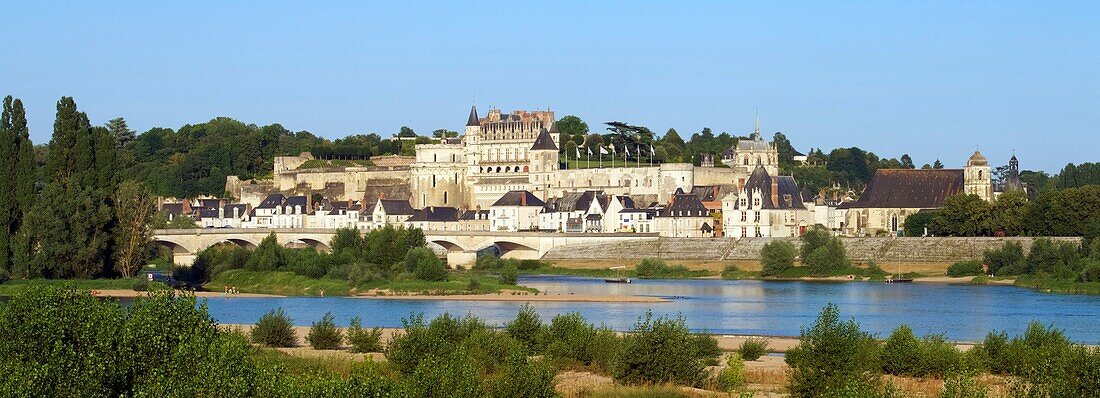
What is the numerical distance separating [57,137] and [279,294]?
8046mm

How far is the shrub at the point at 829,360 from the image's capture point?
21.3 m

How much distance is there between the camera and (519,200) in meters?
86.5

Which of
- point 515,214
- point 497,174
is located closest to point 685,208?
point 515,214

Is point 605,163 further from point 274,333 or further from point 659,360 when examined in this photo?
point 659,360

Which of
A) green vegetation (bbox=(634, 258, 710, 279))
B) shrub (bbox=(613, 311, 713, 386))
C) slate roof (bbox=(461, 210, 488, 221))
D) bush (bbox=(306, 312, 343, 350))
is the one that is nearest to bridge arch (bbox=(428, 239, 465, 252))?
green vegetation (bbox=(634, 258, 710, 279))

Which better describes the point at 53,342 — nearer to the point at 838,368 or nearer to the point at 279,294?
the point at 838,368

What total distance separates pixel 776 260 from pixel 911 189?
1869 cm

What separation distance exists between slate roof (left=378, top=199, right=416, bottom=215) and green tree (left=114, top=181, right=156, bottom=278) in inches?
1558

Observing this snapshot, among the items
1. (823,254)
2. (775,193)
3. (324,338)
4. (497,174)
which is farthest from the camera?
(497,174)

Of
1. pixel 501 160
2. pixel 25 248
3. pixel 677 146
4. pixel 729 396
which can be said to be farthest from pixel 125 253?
pixel 677 146

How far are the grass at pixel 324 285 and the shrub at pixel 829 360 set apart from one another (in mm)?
27523

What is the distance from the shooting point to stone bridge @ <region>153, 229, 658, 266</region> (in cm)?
6631

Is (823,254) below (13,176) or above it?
below

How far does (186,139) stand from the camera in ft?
420
